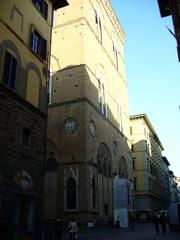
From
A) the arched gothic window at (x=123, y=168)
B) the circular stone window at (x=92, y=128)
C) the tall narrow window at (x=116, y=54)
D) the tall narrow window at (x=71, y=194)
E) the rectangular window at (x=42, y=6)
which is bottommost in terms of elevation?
the tall narrow window at (x=71, y=194)

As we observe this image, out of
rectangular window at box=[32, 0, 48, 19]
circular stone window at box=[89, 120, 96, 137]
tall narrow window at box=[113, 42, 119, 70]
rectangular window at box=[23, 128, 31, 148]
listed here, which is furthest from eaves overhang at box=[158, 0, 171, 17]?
tall narrow window at box=[113, 42, 119, 70]

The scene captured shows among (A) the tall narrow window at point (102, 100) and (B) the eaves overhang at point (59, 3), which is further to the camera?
(A) the tall narrow window at point (102, 100)

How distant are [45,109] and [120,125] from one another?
22.6 m

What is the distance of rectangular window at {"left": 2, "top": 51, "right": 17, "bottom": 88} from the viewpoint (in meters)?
13.4

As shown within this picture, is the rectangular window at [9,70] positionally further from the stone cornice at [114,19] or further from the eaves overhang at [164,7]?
the stone cornice at [114,19]

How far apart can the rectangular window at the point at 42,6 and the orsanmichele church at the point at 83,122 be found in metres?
10.5

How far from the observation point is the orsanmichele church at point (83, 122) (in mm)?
24953

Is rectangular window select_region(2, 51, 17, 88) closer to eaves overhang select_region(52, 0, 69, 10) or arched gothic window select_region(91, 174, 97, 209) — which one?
eaves overhang select_region(52, 0, 69, 10)

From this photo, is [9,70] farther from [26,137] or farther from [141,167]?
[141,167]

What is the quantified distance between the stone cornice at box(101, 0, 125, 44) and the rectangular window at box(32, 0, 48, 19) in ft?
71.6

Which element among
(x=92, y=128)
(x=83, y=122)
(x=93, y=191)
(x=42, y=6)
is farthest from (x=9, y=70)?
(x=93, y=191)

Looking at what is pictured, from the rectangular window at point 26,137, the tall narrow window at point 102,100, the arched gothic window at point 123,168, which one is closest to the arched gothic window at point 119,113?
the arched gothic window at point 123,168

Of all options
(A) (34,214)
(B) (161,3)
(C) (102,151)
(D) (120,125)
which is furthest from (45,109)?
(D) (120,125)

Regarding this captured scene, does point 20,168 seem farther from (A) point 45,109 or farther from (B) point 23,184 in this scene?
(A) point 45,109
